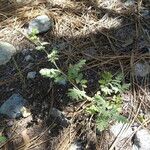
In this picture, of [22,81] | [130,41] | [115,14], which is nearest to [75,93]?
[22,81]

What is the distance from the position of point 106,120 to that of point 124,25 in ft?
2.99

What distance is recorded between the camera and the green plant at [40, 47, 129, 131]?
194 cm

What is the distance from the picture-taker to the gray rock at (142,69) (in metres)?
2.23

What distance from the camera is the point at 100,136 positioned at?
1976mm

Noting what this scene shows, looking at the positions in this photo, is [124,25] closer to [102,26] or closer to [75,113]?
[102,26]

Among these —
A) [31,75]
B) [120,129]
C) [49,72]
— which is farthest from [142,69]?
[31,75]

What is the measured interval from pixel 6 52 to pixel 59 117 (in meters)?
0.74

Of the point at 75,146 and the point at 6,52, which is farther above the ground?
the point at 6,52

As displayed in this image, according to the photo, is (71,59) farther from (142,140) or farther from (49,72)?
(142,140)

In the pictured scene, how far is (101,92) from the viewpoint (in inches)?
84.9

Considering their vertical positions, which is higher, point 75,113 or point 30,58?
point 30,58

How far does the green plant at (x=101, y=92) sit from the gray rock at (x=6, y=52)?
0.49 metres

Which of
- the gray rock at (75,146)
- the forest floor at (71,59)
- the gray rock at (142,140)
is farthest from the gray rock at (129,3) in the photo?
the gray rock at (75,146)

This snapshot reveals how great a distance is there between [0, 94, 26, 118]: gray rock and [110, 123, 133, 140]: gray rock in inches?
24.6
